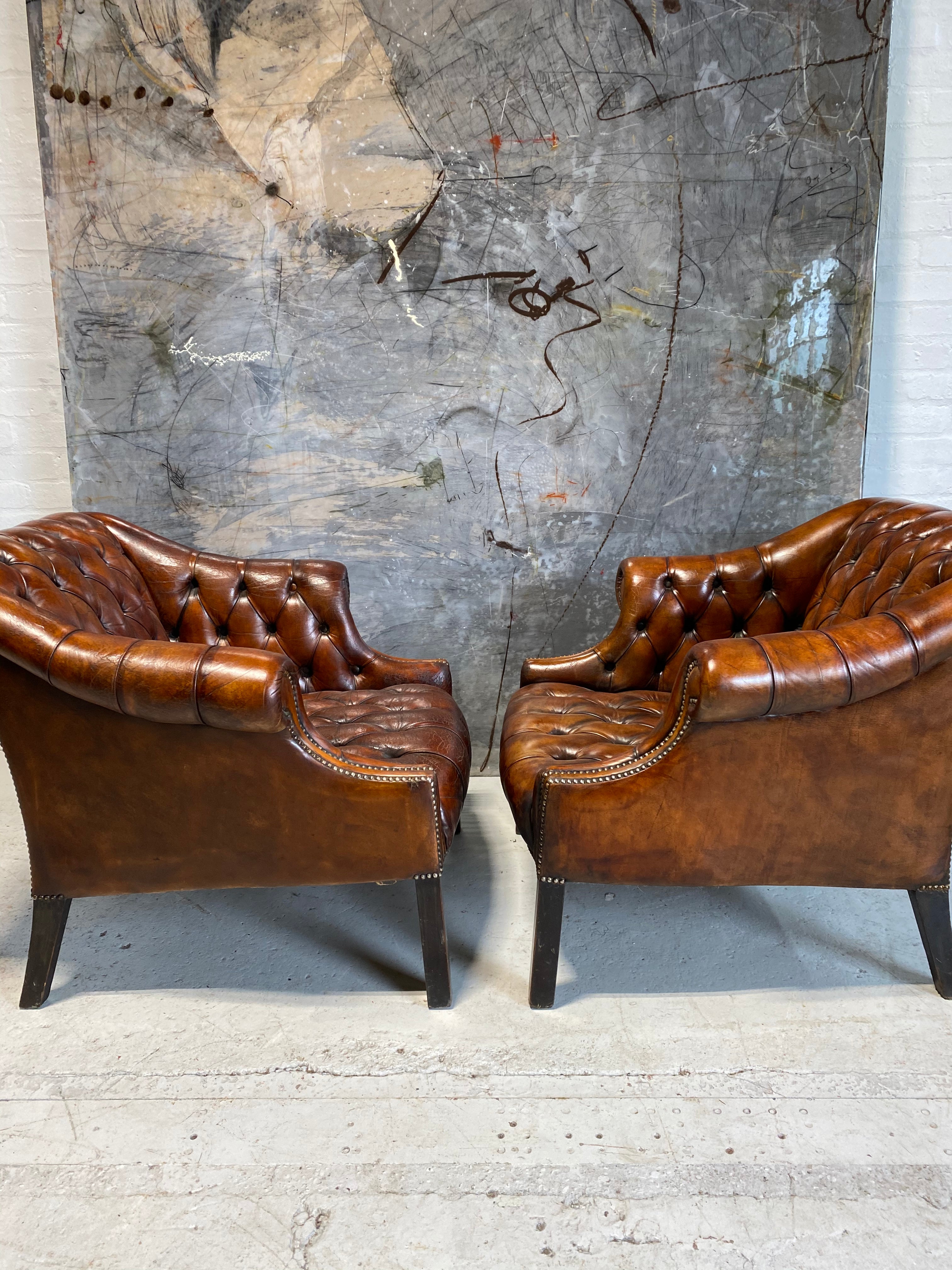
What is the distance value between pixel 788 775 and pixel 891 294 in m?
1.69

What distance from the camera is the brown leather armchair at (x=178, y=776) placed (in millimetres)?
1575

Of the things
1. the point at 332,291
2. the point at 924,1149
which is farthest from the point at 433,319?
the point at 924,1149

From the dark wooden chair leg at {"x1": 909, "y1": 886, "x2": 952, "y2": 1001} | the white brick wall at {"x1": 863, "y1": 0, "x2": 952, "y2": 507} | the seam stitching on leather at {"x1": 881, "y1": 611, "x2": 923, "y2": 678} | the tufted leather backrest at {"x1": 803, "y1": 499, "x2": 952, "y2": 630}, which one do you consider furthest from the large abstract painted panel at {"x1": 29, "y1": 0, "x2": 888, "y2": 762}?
the dark wooden chair leg at {"x1": 909, "y1": 886, "x2": 952, "y2": 1001}

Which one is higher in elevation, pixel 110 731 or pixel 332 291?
pixel 332 291

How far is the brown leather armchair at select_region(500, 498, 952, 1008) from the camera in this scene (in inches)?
61.3

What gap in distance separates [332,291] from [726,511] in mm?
1305

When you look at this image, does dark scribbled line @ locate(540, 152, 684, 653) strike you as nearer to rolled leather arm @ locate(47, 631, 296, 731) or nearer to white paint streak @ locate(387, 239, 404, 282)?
white paint streak @ locate(387, 239, 404, 282)

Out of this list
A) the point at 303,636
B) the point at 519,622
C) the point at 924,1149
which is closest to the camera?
the point at 924,1149

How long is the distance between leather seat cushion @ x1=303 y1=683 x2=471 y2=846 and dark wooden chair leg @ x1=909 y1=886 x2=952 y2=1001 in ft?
3.10

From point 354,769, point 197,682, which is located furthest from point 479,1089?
point 197,682

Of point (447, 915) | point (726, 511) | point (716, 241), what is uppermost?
point (716, 241)

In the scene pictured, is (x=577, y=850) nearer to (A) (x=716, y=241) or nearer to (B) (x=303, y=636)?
(B) (x=303, y=636)

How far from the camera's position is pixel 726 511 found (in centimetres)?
260

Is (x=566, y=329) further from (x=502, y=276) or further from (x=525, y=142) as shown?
(x=525, y=142)
